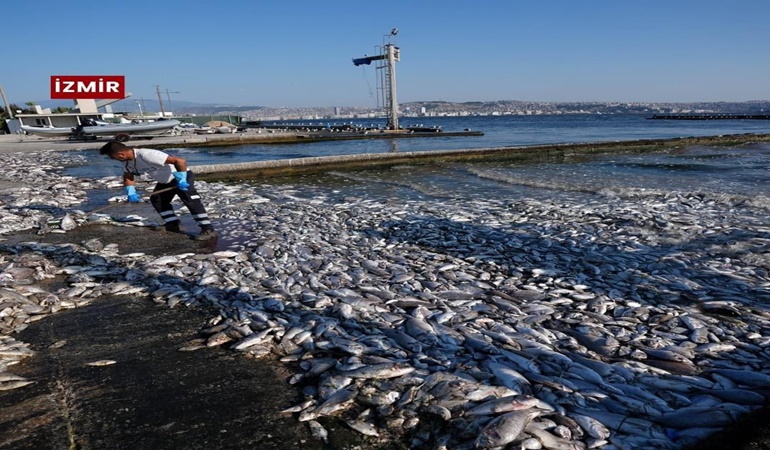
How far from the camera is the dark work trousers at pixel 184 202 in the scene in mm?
7246

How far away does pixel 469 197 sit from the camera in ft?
39.0

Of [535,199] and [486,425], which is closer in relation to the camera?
Result: [486,425]

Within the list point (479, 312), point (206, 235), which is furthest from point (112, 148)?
point (479, 312)

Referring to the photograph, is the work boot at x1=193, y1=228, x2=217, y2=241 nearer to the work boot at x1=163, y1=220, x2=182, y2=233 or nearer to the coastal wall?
the work boot at x1=163, y1=220, x2=182, y2=233

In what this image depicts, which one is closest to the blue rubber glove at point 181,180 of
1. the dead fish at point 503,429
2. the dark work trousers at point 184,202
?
the dark work trousers at point 184,202

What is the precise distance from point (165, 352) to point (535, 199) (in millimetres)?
9126

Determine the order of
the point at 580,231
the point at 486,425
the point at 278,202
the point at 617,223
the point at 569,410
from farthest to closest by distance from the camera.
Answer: the point at 278,202 → the point at 617,223 → the point at 580,231 → the point at 569,410 → the point at 486,425

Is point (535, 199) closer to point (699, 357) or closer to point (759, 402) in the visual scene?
point (699, 357)

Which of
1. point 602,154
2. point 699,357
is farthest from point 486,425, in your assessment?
point 602,154

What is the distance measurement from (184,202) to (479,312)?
16.5 feet

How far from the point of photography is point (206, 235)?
7293 mm

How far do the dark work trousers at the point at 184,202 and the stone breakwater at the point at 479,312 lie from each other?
0.62 meters

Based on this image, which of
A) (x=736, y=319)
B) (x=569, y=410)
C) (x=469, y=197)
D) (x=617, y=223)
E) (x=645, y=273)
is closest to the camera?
(x=569, y=410)

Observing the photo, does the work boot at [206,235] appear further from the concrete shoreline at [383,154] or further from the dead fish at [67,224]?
the concrete shoreline at [383,154]
